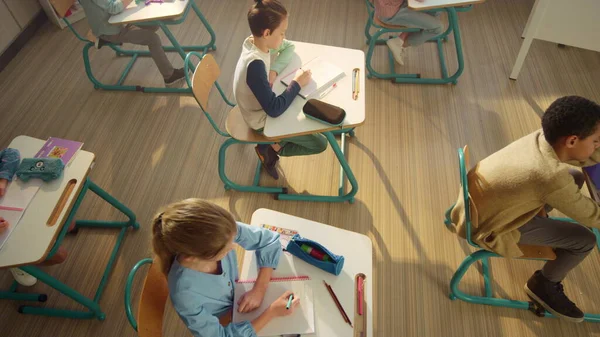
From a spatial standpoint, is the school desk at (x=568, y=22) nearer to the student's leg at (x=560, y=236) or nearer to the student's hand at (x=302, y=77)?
the student's leg at (x=560, y=236)

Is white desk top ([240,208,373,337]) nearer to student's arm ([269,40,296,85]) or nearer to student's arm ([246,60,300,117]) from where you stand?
student's arm ([246,60,300,117])

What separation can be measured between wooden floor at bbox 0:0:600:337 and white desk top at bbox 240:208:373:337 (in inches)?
30.2

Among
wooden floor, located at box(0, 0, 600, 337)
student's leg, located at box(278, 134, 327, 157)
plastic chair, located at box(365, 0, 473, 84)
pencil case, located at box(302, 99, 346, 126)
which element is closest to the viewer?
pencil case, located at box(302, 99, 346, 126)

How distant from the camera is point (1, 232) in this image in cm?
152

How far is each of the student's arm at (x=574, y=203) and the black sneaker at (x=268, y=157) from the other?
4.44 ft

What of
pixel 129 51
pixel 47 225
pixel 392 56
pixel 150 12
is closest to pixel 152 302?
pixel 47 225

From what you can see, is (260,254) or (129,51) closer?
(260,254)

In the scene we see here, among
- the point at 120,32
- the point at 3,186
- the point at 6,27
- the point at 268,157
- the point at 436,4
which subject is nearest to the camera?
the point at 3,186

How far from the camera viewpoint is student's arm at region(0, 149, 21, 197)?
163 cm

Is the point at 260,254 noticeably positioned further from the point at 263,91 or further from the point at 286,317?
the point at 263,91

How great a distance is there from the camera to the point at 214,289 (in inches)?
50.3

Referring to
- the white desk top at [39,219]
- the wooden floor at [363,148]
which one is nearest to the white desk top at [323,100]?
the wooden floor at [363,148]

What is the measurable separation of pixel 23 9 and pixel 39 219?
8.66 ft

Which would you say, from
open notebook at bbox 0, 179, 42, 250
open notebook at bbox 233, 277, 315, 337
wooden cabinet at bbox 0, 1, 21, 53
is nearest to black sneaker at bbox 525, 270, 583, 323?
open notebook at bbox 233, 277, 315, 337
